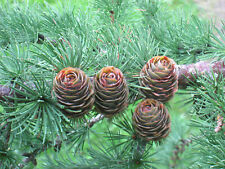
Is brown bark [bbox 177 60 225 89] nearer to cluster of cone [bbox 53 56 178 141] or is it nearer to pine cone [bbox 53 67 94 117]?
cluster of cone [bbox 53 56 178 141]

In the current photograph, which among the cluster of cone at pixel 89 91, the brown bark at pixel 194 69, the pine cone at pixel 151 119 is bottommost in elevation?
the pine cone at pixel 151 119

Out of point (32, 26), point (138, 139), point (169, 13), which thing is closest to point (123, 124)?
point (138, 139)

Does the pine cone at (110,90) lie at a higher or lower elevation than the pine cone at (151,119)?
higher

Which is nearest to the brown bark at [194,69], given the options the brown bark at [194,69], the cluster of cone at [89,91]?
the brown bark at [194,69]

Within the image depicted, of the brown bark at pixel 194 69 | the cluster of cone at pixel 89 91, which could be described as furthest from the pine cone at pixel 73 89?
the brown bark at pixel 194 69

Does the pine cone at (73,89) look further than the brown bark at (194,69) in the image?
No

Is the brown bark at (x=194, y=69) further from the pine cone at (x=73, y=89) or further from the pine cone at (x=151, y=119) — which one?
the pine cone at (x=73, y=89)

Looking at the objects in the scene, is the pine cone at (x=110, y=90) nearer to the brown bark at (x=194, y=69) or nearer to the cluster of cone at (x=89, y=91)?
the cluster of cone at (x=89, y=91)

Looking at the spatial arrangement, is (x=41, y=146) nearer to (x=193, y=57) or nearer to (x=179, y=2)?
(x=193, y=57)
